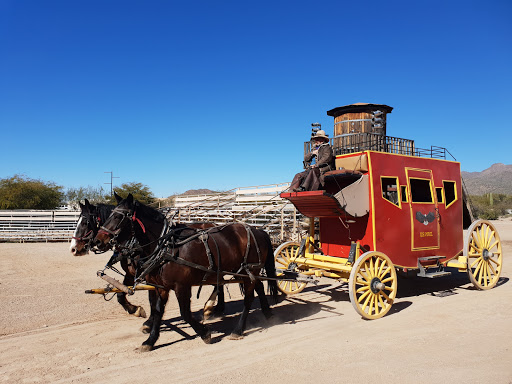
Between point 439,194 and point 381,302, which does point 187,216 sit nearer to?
point 439,194

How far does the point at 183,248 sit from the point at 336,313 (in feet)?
10.4

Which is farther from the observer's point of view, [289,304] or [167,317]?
[289,304]

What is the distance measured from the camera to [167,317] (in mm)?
6758

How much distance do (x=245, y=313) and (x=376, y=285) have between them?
231 cm

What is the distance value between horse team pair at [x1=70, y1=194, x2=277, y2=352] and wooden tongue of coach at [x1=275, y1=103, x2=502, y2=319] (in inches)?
64.1

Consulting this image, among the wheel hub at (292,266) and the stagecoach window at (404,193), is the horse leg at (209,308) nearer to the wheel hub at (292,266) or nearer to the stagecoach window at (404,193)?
the wheel hub at (292,266)

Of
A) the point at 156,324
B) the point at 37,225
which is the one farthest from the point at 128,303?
the point at 37,225

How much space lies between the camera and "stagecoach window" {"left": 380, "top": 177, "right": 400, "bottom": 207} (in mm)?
7209

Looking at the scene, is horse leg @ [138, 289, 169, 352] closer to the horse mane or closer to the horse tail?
the horse mane

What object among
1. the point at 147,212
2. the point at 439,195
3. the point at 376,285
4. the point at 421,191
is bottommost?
the point at 376,285

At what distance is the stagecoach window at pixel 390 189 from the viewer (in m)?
A: 7.21

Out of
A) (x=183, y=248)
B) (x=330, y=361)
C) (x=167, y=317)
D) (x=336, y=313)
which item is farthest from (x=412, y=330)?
(x=167, y=317)

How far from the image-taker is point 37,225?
2286 cm

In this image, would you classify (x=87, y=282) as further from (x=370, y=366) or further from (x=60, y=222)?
(x=60, y=222)
